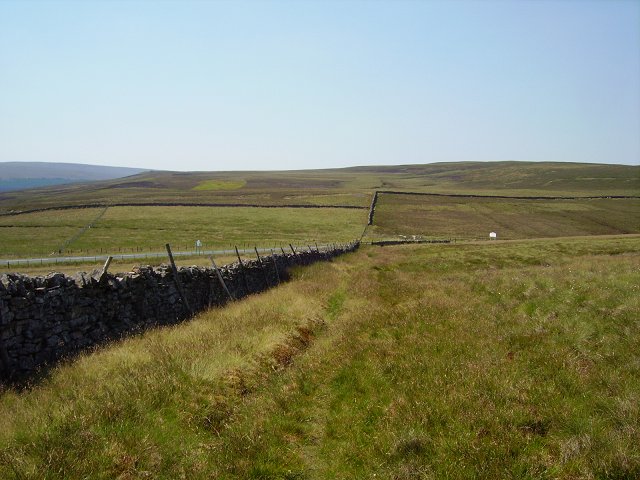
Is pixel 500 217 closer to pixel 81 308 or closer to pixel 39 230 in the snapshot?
pixel 39 230

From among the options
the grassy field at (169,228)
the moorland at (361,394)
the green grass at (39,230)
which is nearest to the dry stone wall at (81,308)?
the moorland at (361,394)

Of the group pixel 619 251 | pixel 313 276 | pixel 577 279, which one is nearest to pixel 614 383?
pixel 577 279

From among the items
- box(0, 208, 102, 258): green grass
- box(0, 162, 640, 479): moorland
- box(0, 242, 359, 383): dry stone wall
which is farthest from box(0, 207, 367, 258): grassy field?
box(0, 162, 640, 479): moorland

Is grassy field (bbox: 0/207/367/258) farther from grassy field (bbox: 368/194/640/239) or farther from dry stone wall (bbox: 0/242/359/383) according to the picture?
dry stone wall (bbox: 0/242/359/383)

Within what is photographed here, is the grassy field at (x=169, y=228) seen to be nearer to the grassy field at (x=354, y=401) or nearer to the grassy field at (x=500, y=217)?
the grassy field at (x=500, y=217)

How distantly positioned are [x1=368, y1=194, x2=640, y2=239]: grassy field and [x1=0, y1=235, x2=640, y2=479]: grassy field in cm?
5781

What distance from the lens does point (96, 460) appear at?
5887 mm

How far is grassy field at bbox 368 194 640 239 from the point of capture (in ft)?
248

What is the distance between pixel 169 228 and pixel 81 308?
2607 inches

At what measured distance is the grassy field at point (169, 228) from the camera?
5862 centimetres

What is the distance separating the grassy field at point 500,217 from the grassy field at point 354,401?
57.8 meters

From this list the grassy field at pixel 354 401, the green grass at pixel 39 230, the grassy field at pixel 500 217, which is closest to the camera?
the grassy field at pixel 354 401

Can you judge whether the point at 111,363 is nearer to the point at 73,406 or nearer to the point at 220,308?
the point at 73,406

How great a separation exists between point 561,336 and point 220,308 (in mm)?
11224
